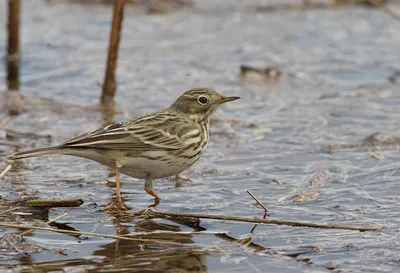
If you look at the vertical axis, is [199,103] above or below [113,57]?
above

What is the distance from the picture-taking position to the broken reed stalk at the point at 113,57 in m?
12.0

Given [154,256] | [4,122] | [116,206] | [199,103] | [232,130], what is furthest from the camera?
[232,130]

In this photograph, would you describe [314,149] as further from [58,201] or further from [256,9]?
[256,9]

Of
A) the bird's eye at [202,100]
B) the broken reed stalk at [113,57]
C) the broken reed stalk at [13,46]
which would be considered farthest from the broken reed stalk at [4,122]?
the bird's eye at [202,100]

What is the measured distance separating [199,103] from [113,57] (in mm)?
3544

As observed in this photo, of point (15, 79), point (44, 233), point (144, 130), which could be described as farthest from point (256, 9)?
point (44, 233)

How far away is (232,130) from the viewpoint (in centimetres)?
1173

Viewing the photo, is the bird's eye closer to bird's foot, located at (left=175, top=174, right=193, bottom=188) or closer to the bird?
the bird

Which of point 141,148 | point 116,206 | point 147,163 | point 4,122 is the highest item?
point 141,148

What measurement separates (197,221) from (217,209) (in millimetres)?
488

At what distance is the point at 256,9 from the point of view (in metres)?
19.6

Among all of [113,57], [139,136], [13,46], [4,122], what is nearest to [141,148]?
[139,136]

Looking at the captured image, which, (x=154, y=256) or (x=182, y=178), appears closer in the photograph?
(x=154, y=256)

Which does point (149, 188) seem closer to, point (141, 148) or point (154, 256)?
Result: point (141, 148)
